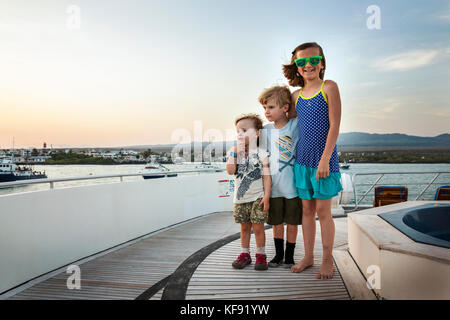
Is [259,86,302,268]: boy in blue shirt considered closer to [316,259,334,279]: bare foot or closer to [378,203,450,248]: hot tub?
[316,259,334,279]: bare foot

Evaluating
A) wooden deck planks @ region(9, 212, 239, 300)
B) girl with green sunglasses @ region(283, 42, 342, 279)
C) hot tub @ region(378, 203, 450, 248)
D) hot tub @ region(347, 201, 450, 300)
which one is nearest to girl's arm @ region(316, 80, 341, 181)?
girl with green sunglasses @ region(283, 42, 342, 279)

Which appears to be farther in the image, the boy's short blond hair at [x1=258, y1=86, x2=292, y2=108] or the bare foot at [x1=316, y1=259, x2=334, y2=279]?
the boy's short blond hair at [x1=258, y1=86, x2=292, y2=108]

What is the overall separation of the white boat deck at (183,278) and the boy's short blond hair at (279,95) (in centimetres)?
123

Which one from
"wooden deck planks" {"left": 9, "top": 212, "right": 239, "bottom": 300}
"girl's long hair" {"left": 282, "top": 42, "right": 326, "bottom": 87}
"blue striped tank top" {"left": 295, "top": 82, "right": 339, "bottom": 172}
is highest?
"girl's long hair" {"left": 282, "top": 42, "right": 326, "bottom": 87}

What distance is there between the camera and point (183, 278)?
1.99 m

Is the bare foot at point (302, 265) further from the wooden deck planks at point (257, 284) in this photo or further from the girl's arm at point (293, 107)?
the girl's arm at point (293, 107)

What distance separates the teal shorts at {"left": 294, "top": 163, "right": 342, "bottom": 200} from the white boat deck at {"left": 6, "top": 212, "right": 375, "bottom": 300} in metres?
0.57

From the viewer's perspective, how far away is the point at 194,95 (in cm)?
907

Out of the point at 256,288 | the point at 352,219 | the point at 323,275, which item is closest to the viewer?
the point at 256,288

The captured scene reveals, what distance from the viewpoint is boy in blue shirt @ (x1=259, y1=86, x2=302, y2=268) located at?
2.11 metres

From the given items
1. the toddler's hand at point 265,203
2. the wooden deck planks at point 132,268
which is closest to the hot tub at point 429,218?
the toddler's hand at point 265,203
